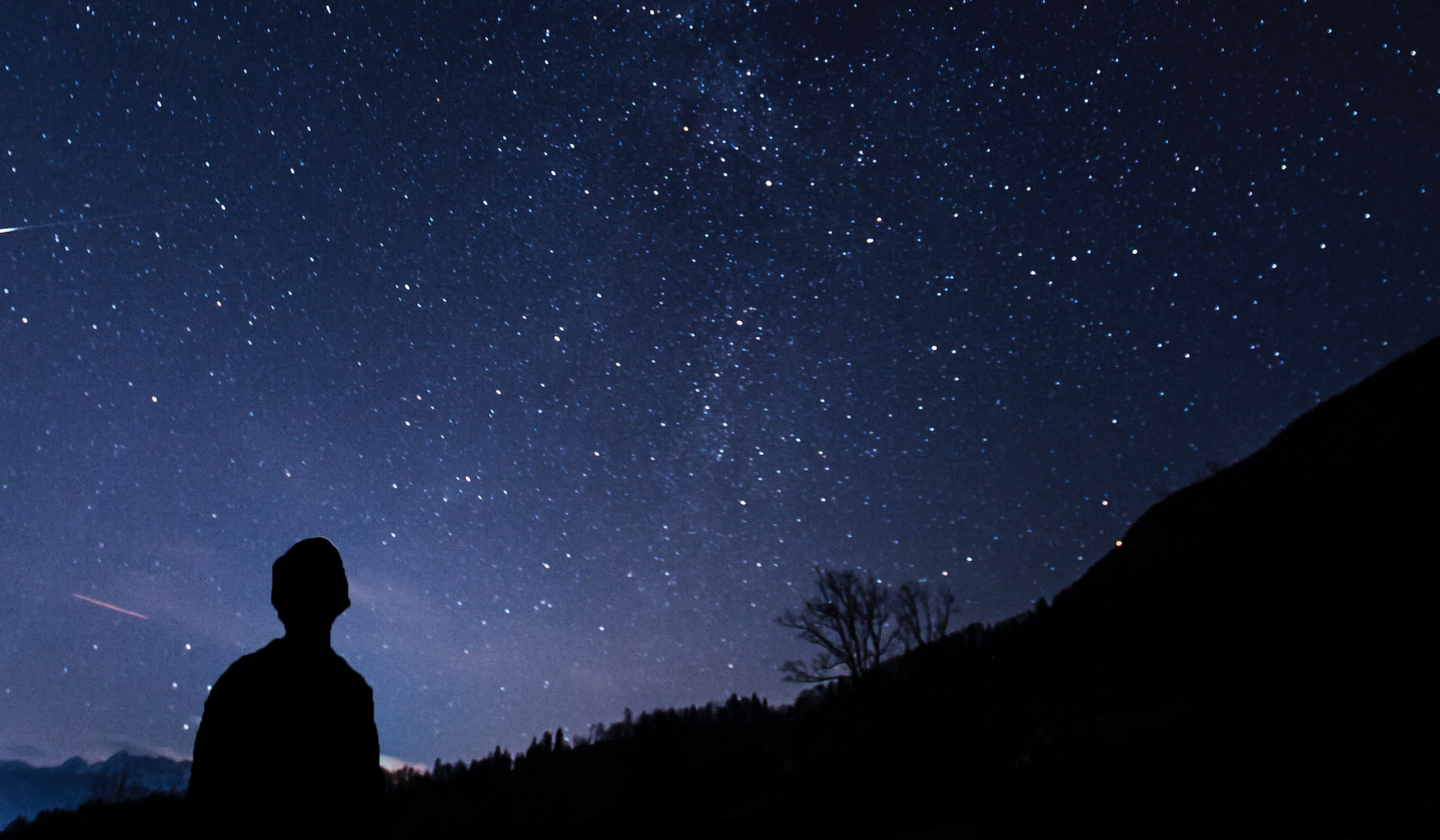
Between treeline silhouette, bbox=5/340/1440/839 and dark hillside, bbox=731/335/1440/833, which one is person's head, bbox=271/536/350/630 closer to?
treeline silhouette, bbox=5/340/1440/839

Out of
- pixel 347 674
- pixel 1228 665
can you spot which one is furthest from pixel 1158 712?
pixel 347 674

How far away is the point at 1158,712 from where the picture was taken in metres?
28.9

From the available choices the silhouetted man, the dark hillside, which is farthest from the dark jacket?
the dark hillside

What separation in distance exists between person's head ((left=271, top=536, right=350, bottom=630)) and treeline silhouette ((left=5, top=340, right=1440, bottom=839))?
0.46 m

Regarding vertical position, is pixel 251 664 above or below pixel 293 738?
above

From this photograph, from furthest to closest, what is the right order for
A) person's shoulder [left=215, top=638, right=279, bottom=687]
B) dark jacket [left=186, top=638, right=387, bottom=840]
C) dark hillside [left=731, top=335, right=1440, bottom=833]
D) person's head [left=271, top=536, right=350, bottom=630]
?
dark hillside [left=731, top=335, right=1440, bottom=833] → person's head [left=271, top=536, right=350, bottom=630] → person's shoulder [left=215, top=638, right=279, bottom=687] → dark jacket [left=186, top=638, right=387, bottom=840]

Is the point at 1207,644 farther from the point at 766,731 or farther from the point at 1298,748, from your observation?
the point at 766,731

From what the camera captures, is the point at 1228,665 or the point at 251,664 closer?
the point at 251,664

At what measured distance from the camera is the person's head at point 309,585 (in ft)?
6.56

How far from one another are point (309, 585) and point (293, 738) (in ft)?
1.42

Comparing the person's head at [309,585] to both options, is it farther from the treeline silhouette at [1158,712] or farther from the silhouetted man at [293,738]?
the treeline silhouette at [1158,712]

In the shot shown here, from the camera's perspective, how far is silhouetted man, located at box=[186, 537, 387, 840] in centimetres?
171

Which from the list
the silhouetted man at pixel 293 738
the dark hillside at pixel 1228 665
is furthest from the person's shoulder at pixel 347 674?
the dark hillside at pixel 1228 665

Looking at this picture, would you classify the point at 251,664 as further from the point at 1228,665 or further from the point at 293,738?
the point at 1228,665
